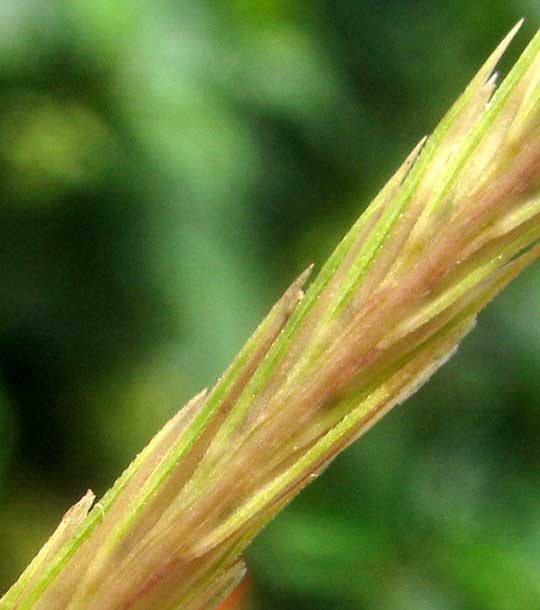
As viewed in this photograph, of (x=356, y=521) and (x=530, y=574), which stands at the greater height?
(x=356, y=521)

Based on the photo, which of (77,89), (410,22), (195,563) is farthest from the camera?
(410,22)

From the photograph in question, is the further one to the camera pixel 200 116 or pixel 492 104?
pixel 200 116

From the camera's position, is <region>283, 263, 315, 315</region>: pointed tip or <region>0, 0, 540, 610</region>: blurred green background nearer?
<region>283, 263, 315, 315</region>: pointed tip

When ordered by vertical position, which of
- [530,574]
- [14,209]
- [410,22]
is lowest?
[530,574]

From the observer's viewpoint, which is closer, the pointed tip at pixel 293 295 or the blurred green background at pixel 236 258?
the pointed tip at pixel 293 295

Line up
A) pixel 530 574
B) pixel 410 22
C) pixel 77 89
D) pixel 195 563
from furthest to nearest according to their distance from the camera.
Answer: pixel 410 22 < pixel 77 89 < pixel 530 574 < pixel 195 563

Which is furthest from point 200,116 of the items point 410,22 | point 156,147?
point 410,22

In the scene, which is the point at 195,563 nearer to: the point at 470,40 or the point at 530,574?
the point at 530,574

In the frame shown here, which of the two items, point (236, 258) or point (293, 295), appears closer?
point (293, 295)
